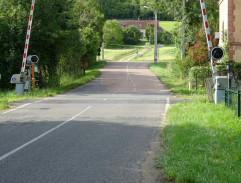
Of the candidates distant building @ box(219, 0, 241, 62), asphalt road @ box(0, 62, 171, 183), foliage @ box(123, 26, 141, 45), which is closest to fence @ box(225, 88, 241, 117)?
asphalt road @ box(0, 62, 171, 183)

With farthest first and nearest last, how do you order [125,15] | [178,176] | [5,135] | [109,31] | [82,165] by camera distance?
[125,15]
[109,31]
[5,135]
[82,165]
[178,176]

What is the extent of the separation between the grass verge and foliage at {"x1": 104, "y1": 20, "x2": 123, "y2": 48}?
367 ft

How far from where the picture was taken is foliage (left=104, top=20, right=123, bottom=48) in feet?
411

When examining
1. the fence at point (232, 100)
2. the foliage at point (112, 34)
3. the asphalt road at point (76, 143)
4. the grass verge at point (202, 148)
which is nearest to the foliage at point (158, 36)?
the foliage at point (112, 34)

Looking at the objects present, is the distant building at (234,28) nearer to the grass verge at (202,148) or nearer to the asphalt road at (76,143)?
the asphalt road at (76,143)

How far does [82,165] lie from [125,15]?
585 ft

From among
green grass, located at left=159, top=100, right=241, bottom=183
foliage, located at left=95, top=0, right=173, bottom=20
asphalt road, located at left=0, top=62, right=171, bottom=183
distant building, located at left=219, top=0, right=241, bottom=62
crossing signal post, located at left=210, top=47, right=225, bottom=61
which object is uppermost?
foliage, located at left=95, top=0, right=173, bottom=20

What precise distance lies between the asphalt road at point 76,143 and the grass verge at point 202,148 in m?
0.55

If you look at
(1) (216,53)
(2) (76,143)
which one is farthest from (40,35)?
(2) (76,143)

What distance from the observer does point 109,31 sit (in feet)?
409

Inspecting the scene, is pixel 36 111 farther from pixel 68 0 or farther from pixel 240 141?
pixel 68 0

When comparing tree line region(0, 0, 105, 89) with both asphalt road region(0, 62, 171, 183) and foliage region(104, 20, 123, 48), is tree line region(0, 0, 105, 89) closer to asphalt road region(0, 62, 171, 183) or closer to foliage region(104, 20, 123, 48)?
asphalt road region(0, 62, 171, 183)

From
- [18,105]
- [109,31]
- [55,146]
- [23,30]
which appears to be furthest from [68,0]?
[109,31]

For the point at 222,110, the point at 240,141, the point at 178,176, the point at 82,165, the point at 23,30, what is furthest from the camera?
the point at 23,30
